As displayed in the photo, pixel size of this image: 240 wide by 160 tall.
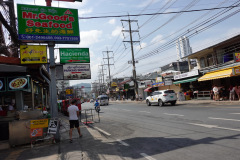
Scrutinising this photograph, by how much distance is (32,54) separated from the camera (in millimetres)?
8070

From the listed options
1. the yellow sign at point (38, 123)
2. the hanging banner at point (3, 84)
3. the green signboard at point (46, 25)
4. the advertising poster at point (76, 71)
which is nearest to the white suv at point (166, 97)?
the advertising poster at point (76, 71)

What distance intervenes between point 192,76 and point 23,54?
74.9 feet

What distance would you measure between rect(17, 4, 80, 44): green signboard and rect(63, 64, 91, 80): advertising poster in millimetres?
1260

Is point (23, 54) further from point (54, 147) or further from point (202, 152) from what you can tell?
point (202, 152)

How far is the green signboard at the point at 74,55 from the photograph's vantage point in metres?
9.24

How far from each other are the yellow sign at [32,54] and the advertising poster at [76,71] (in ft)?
4.67

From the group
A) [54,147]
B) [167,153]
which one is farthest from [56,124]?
[167,153]

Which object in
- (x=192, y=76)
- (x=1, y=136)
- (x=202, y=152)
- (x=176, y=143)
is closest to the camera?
(x=202, y=152)

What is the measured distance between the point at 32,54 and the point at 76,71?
7.55 feet

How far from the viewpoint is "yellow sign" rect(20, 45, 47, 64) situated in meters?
7.90

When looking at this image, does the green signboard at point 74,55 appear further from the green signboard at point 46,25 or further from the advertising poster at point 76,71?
the green signboard at point 46,25

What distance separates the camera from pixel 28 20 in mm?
8438

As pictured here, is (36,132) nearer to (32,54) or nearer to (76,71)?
(32,54)

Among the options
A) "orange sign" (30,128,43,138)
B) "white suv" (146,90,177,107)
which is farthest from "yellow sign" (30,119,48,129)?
"white suv" (146,90,177,107)
